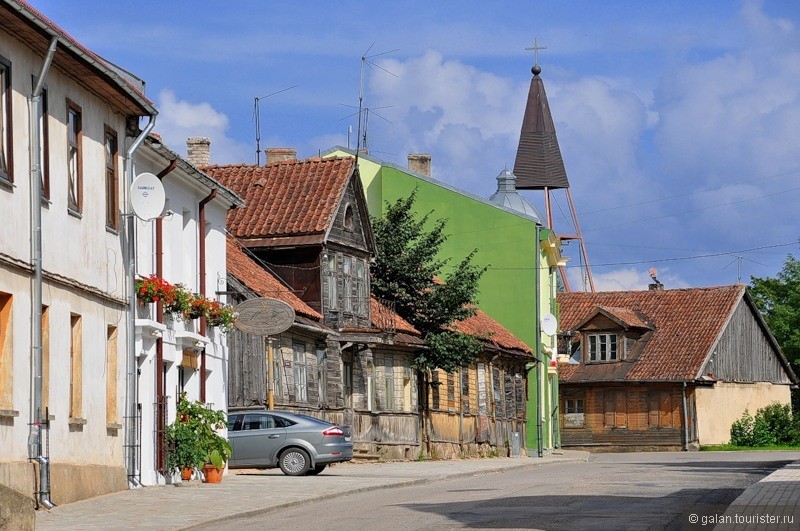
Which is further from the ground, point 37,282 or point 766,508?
point 37,282

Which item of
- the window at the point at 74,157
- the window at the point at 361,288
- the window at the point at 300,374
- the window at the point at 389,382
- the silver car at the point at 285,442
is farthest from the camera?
the window at the point at 389,382

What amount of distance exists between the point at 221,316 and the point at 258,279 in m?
8.18

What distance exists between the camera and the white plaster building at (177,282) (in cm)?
2545

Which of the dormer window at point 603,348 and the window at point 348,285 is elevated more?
the window at point 348,285

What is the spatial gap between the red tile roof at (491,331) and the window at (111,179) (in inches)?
979

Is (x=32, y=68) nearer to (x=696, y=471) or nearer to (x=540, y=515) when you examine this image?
(x=540, y=515)

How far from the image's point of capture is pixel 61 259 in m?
21.1

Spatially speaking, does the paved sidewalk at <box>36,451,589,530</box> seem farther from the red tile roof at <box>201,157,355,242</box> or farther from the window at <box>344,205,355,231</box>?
the window at <box>344,205,355,231</box>

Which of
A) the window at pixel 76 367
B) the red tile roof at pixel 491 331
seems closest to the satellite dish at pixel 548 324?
the red tile roof at pixel 491 331

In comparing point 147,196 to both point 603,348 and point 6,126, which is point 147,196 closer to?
point 6,126

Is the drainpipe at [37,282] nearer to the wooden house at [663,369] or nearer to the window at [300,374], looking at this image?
the window at [300,374]

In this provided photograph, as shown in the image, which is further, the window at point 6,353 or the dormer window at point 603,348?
the dormer window at point 603,348

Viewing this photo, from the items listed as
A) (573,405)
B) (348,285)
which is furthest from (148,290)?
(573,405)

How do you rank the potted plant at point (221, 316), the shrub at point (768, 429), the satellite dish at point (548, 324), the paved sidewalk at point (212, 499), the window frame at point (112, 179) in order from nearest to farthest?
the paved sidewalk at point (212, 499) → the window frame at point (112, 179) → the potted plant at point (221, 316) → the satellite dish at point (548, 324) → the shrub at point (768, 429)
